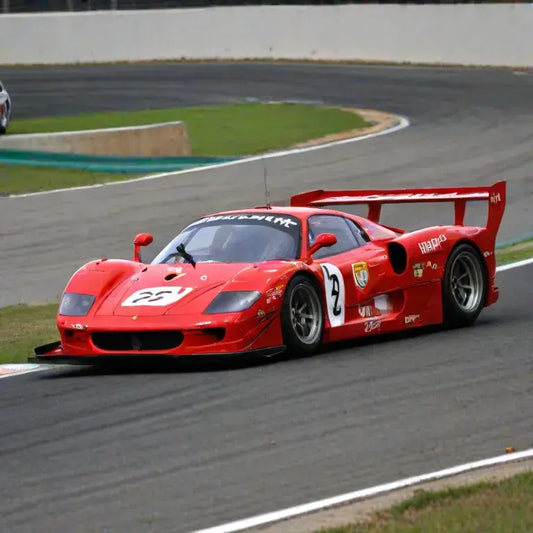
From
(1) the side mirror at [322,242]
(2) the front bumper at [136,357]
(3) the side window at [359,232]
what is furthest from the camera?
(3) the side window at [359,232]

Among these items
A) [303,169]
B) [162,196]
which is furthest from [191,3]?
[162,196]

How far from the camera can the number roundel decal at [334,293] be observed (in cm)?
952

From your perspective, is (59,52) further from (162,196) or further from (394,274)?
(394,274)

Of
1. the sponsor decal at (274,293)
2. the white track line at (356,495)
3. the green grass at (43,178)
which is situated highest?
the white track line at (356,495)

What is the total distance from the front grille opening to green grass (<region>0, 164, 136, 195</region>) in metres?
10.1

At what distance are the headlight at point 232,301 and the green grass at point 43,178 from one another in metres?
10.3

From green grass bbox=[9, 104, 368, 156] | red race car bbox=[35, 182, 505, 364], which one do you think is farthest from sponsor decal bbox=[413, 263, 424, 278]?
green grass bbox=[9, 104, 368, 156]

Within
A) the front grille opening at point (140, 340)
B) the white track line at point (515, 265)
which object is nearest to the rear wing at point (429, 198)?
the white track line at point (515, 265)

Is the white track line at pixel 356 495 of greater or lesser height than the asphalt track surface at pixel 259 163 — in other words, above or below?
above

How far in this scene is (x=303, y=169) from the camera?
2112 cm

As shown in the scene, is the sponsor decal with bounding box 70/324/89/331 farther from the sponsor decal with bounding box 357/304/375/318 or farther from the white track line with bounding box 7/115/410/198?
the white track line with bounding box 7/115/410/198

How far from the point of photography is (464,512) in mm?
5125

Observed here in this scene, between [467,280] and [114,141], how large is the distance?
12197 millimetres

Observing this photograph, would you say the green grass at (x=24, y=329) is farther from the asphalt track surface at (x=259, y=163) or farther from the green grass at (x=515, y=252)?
the green grass at (x=515, y=252)
